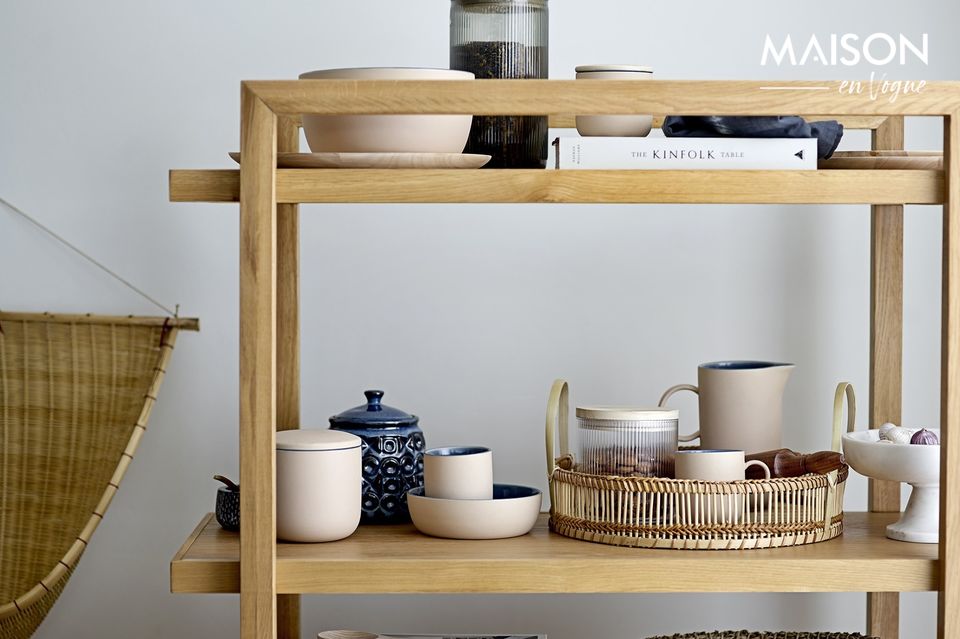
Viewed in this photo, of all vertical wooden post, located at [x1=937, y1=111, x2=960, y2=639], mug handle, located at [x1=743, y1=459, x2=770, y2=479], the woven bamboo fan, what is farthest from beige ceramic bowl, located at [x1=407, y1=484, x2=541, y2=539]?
the woven bamboo fan

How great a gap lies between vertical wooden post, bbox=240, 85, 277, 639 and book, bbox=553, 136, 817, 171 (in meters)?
0.35

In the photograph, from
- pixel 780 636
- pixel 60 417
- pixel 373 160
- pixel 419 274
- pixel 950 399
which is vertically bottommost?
pixel 780 636

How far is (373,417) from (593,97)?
22.4 inches

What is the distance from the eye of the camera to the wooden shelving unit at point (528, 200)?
1209 mm

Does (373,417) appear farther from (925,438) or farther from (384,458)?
(925,438)

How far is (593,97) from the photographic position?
1206mm

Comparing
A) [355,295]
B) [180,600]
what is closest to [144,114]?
[355,295]

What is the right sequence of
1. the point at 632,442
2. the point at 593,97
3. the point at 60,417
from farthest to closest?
1. the point at 60,417
2. the point at 632,442
3. the point at 593,97

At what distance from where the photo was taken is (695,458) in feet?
4.48

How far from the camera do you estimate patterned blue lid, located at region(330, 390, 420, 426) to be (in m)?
1.50

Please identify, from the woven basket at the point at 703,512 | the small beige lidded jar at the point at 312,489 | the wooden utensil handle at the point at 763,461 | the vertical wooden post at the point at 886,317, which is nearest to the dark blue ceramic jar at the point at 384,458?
the small beige lidded jar at the point at 312,489

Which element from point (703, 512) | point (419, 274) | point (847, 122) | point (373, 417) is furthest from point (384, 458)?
point (847, 122)

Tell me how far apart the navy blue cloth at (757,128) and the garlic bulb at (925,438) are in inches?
14.9

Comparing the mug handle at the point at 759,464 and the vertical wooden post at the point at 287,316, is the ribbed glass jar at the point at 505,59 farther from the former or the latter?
the mug handle at the point at 759,464
